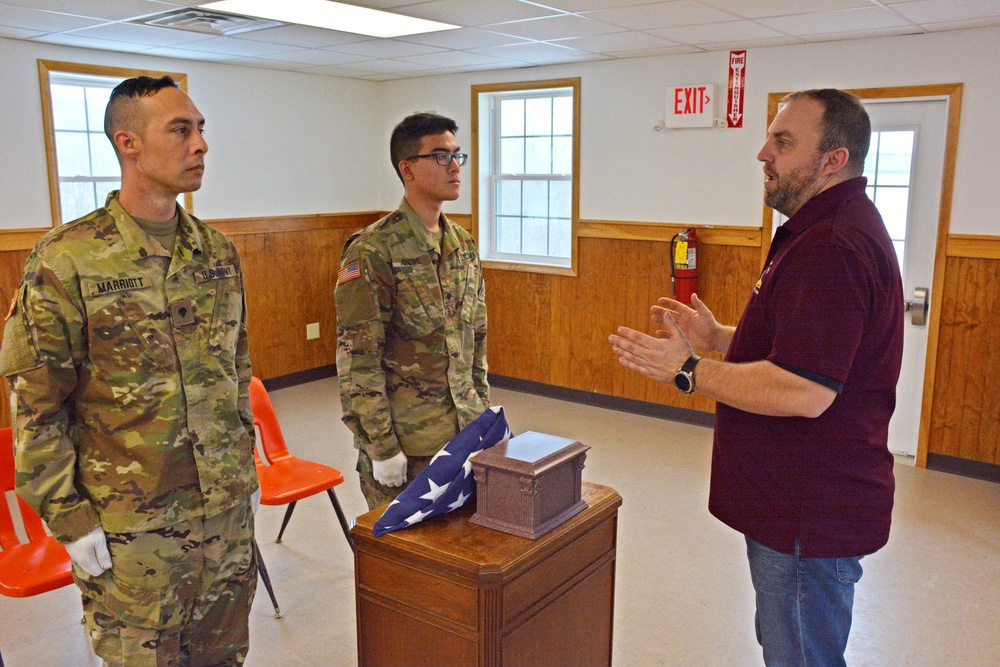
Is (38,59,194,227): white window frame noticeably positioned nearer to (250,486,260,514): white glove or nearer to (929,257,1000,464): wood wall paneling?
(250,486,260,514): white glove

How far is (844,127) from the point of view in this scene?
181 cm

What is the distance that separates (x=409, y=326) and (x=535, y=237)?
3.88 m

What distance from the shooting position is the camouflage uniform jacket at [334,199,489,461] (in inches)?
95.2

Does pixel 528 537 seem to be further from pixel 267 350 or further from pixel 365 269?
pixel 267 350

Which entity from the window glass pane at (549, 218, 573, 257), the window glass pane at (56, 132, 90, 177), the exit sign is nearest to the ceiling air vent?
the window glass pane at (56, 132, 90, 177)

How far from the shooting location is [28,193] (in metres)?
4.82

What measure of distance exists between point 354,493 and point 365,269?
84.1 inches

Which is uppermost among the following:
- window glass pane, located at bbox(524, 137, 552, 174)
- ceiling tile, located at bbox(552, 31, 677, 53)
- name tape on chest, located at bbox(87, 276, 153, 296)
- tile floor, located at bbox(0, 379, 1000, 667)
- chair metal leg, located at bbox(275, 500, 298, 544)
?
ceiling tile, located at bbox(552, 31, 677, 53)

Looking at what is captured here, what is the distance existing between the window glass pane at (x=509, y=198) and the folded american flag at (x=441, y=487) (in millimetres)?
4719

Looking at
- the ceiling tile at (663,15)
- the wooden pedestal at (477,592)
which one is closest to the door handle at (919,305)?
the ceiling tile at (663,15)

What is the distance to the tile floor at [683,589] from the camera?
282 cm

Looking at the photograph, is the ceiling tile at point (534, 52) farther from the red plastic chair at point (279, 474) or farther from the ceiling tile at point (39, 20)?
the red plastic chair at point (279, 474)

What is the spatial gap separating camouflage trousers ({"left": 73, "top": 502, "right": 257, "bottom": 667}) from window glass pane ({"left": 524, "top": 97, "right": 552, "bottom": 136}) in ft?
14.8

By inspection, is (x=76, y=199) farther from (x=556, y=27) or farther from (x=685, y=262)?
(x=685, y=262)
